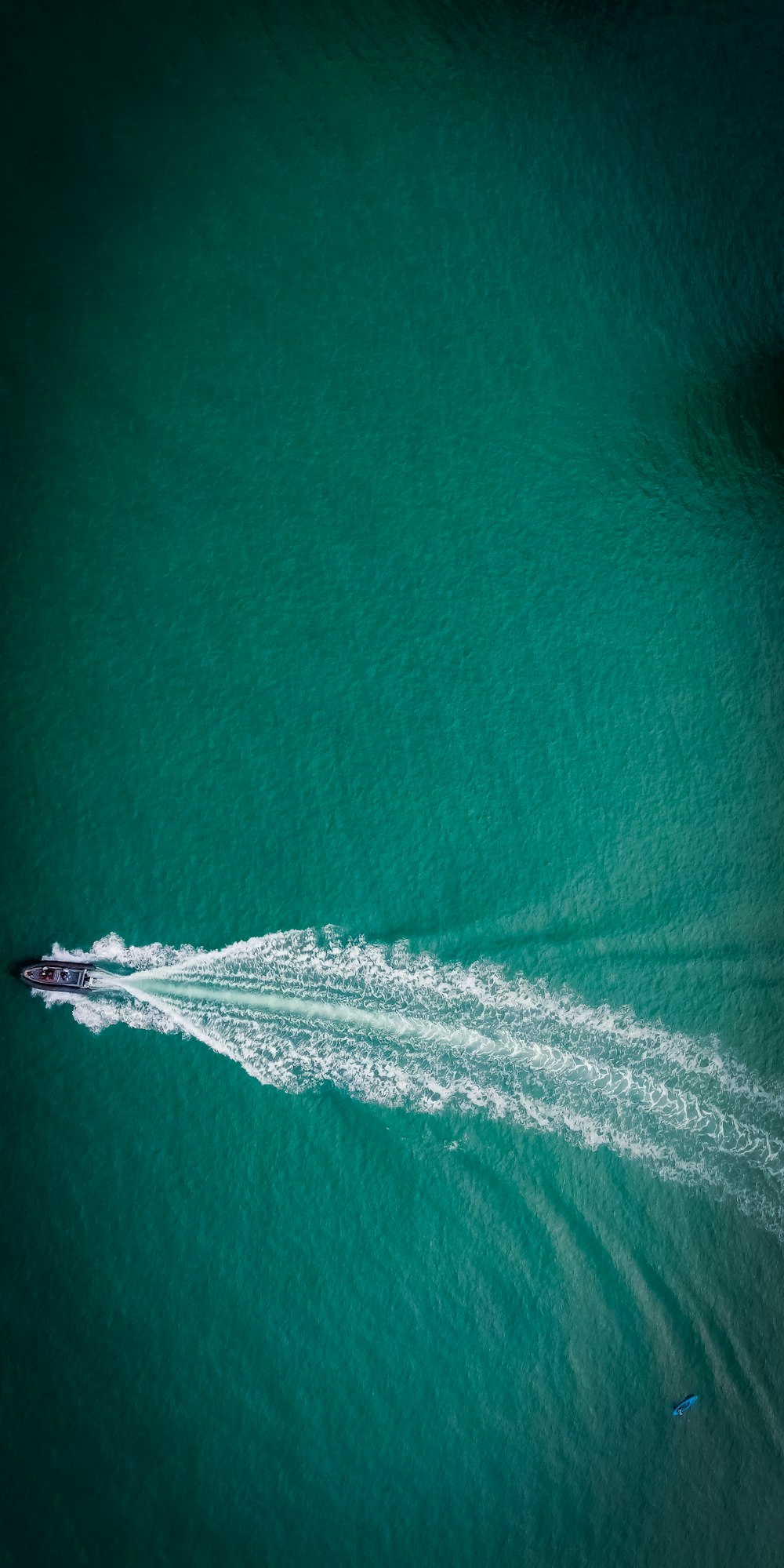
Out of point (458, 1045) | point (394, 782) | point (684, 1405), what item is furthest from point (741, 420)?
point (684, 1405)

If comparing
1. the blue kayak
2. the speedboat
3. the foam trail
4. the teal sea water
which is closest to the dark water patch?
the teal sea water

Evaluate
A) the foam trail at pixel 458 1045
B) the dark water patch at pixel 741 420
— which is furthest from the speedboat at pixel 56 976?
the dark water patch at pixel 741 420

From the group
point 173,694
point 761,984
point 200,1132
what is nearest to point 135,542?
point 173,694

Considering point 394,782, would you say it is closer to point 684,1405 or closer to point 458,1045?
point 458,1045

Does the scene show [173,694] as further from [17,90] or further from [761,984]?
[761,984]

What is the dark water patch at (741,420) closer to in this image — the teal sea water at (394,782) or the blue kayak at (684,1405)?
the teal sea water at (394,782)

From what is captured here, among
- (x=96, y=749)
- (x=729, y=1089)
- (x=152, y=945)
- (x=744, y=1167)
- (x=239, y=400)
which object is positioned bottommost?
(x=744, y=1167)

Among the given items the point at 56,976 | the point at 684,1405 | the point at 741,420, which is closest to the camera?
the point at 56,976
